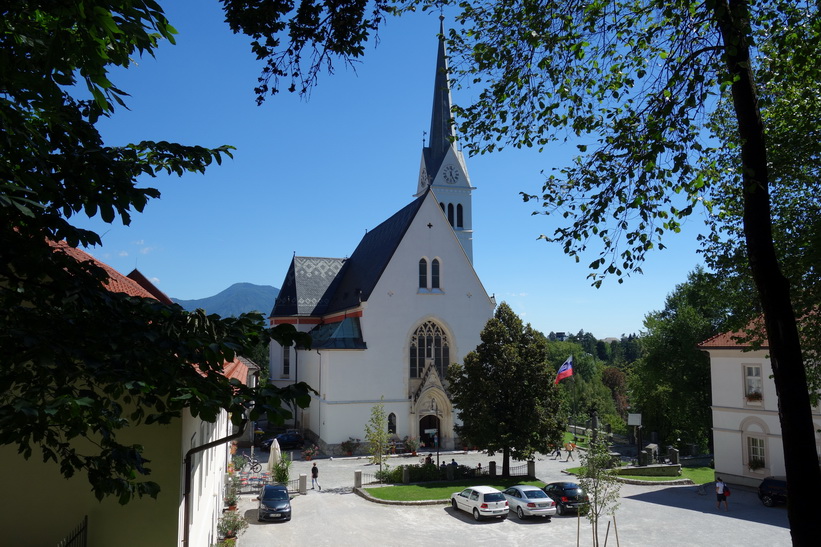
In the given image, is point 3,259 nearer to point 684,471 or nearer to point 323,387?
point 323,387

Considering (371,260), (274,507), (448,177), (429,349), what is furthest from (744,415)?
(448,177)

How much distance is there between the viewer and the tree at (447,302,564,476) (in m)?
30.9

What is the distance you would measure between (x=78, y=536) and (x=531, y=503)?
18.6 m

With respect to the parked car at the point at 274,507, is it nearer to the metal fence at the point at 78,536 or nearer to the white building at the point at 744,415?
the metal fence at the point at 78,536

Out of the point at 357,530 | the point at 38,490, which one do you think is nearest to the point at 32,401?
the point at 38,490

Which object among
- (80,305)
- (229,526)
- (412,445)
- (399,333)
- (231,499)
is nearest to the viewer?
(80,305)

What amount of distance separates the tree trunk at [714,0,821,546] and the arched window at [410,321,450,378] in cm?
3618

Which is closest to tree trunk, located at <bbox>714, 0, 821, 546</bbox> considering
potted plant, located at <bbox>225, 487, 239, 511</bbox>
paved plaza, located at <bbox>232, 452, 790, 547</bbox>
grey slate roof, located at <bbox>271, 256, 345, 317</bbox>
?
paved plaza, located at <bbox>232, 452, 790, 547</bbox>

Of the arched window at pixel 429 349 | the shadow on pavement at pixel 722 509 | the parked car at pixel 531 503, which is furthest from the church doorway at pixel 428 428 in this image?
the parked car at pixel 531 503

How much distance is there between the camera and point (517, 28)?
28.5 feet

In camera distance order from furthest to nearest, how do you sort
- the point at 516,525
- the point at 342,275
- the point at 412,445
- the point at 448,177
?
the point at 448,177 → the point at 342,275 → the point at 412,445 → the point at 516,525

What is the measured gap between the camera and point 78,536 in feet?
28.3

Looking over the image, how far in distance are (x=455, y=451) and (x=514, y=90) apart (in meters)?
36.0

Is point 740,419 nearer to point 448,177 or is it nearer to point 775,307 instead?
point 775,307
